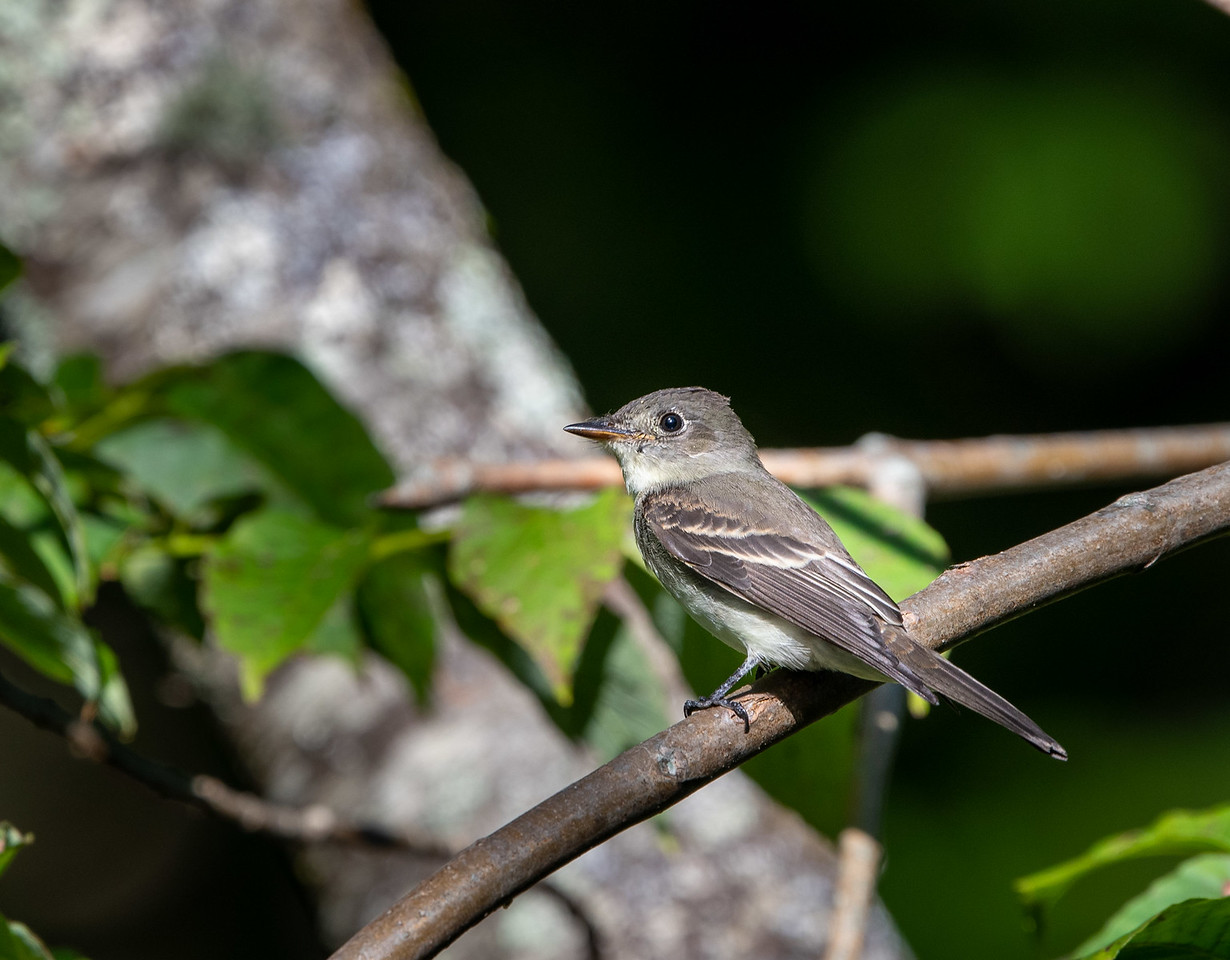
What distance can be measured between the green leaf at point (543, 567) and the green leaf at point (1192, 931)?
904mm

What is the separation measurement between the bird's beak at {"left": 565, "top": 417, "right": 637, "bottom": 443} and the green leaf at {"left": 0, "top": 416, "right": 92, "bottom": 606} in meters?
1.09

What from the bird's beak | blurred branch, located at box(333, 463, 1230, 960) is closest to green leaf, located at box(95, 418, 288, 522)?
the bird's beak

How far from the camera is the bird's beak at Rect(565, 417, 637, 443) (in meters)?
2.75

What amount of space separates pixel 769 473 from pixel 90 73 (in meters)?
2.47

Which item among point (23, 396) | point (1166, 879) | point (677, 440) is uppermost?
point (23, 396)

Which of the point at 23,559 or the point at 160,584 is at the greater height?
the point at 23,559

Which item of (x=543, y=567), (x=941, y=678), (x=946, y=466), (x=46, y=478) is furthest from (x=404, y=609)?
(x=946, y=466)

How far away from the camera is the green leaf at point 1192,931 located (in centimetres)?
128

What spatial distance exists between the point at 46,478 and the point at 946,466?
193 cm

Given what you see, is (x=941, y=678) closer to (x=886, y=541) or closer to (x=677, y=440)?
(x=886, y=541)

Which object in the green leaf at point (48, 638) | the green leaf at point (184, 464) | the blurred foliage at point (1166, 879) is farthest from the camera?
the green leaf at point (184, 464)

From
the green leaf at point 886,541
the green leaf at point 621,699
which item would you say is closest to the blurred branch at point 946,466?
the green leaf at point 886,541

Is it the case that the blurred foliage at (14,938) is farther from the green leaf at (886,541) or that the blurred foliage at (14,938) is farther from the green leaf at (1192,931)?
the green leaf at (886,541)

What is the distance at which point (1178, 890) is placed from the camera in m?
1.77
